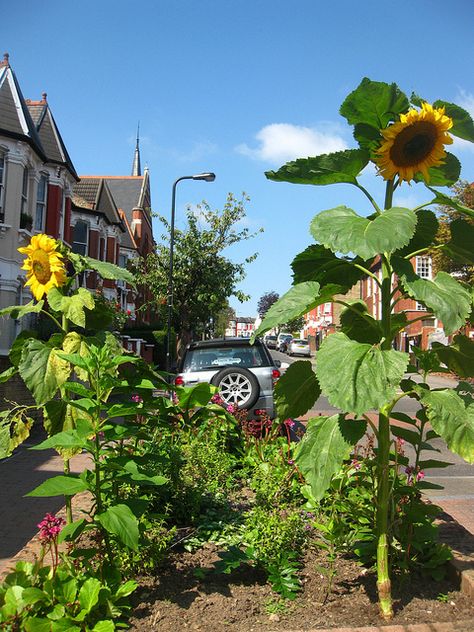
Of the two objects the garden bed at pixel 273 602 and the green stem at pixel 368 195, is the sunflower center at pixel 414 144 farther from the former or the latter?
the garden bed at pixel 273 602

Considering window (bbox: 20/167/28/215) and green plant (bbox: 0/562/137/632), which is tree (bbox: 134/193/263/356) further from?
green plant (bbox: 0/562/137/632)

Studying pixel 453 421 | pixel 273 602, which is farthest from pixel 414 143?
pixel 273 602

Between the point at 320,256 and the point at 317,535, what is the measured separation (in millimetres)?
2024

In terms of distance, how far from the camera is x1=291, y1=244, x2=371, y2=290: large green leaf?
3021 millimetres

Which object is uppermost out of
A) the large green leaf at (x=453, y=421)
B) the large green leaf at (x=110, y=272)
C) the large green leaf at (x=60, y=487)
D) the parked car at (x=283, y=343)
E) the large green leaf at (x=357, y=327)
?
the parked car at (x=283, y=343)

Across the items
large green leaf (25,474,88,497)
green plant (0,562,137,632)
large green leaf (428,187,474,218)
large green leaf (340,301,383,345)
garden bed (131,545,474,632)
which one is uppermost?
large green leaf (428,187,474,218)

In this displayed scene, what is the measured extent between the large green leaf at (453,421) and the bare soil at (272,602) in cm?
98

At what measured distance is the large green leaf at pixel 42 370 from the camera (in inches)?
118

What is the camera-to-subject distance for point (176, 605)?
300 centimetres

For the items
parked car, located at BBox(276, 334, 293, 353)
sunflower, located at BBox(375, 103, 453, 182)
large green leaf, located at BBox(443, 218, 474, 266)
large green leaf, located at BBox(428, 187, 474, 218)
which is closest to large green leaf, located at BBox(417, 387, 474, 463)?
large green leaf, located at BBox(443, 218, 474, 266)

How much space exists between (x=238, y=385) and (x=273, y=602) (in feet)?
17.4

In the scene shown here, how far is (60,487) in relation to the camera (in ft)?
8.30

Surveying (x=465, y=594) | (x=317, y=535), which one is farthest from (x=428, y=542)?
(x=317, y=535)

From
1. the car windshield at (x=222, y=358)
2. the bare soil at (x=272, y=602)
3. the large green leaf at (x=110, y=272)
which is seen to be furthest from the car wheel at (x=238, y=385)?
the large green leaf at (x=110, y=272)
